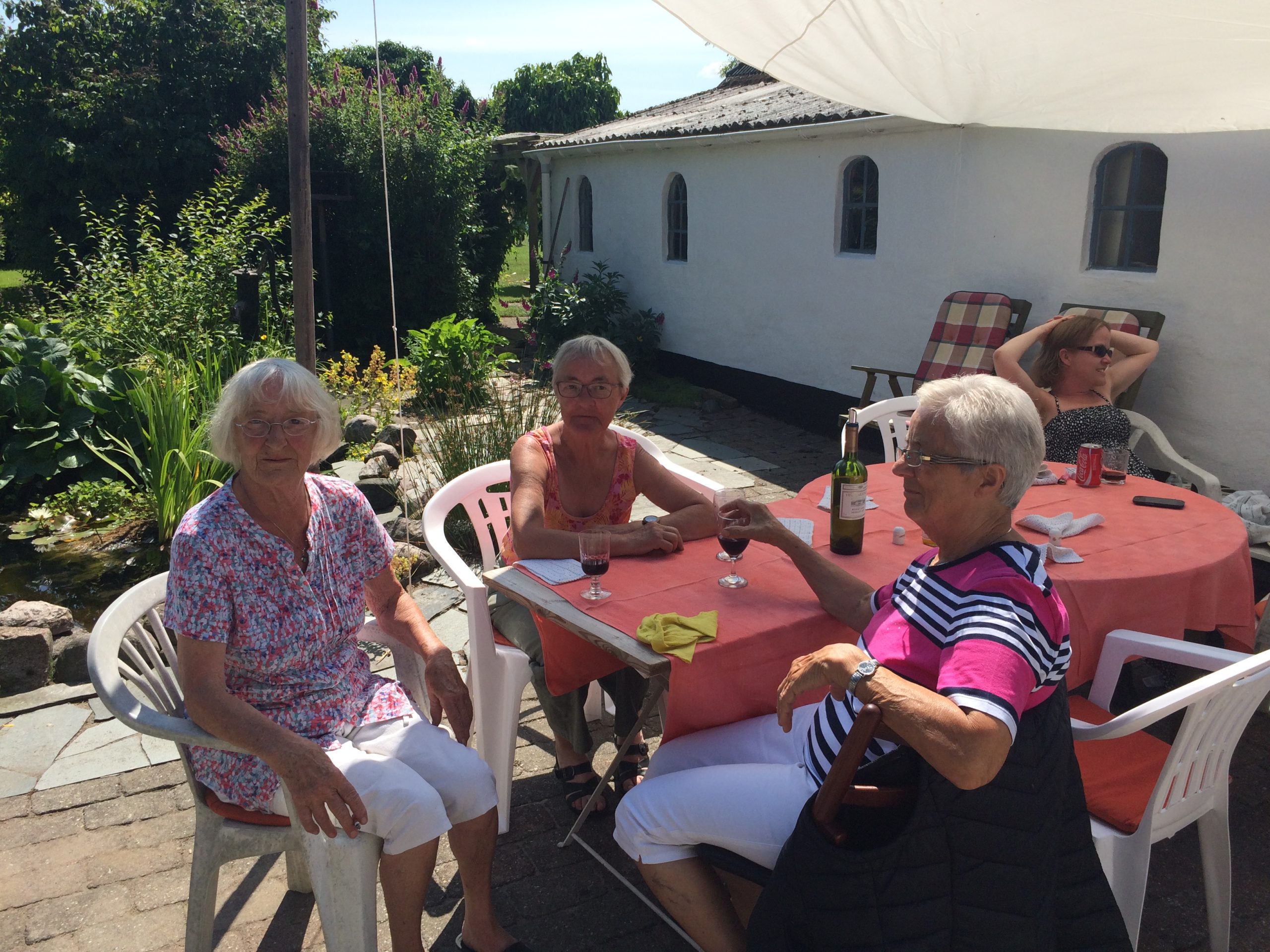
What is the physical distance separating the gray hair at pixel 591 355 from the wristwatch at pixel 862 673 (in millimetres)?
1513

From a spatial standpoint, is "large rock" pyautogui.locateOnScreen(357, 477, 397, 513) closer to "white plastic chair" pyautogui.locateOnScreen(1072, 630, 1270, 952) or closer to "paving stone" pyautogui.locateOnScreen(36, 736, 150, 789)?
"paving stone" pyautogui.locateOnScreen(36, 736, 150, 789)

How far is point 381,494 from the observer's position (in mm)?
5480

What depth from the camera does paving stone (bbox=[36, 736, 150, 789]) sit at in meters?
3.03

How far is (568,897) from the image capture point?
250 centimetres

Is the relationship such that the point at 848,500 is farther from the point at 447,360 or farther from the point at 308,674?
the point at 447,360

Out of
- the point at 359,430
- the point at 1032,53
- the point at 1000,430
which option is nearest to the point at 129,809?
the point at 1000,430

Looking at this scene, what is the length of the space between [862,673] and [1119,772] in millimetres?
994

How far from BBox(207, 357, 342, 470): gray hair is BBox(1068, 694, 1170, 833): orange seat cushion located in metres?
1.92

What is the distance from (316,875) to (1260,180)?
5.54 m

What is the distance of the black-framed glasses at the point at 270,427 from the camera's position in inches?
85.5

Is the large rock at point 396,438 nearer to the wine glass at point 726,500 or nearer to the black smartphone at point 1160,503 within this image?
the wine glass at point 726,500

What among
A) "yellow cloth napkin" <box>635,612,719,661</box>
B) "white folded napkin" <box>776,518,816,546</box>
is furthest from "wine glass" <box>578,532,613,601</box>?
"white folded napkin" <box>776,518,816,546</box>

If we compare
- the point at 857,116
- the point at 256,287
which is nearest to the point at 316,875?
the point at 256,287

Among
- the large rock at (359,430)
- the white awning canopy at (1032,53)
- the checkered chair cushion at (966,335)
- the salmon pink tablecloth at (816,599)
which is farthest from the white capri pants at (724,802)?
the large rock at (359,430)
